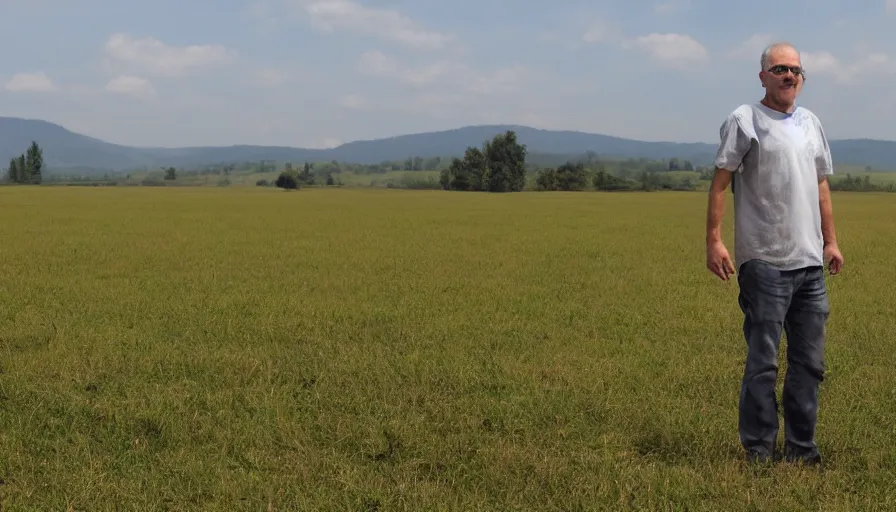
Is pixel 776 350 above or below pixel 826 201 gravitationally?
below

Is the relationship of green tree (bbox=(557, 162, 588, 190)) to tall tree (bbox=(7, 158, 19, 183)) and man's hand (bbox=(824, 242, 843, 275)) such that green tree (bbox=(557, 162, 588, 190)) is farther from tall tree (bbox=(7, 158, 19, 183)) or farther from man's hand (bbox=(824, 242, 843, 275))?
man's hand (bbox=(824, 242, 843, 275))

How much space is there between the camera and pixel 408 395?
631cm

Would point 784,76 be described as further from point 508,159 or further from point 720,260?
point 508,159

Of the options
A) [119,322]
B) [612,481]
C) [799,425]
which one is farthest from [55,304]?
[799,425]

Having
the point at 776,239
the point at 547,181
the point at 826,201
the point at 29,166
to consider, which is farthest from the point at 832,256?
the point at 29,166

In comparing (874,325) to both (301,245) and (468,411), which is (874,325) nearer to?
(468,411)

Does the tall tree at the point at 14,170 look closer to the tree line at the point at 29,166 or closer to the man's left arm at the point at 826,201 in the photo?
the tree line at the point at 29,166

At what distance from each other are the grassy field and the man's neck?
2355 millimetres

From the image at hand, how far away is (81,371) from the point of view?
7000 mm

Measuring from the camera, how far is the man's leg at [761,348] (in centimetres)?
456

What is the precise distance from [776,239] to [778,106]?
85cm

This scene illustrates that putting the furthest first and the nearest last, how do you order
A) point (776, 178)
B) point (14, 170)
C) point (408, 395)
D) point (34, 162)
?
1. point (14, 170)
2. point (34, 162)
3. point (408, 395)
4. point (776, 178)

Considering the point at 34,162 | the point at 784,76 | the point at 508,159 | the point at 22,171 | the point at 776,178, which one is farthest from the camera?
the point at 22,171

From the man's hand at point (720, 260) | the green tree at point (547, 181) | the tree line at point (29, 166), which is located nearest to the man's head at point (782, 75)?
the man's hand at point (720, 260)
